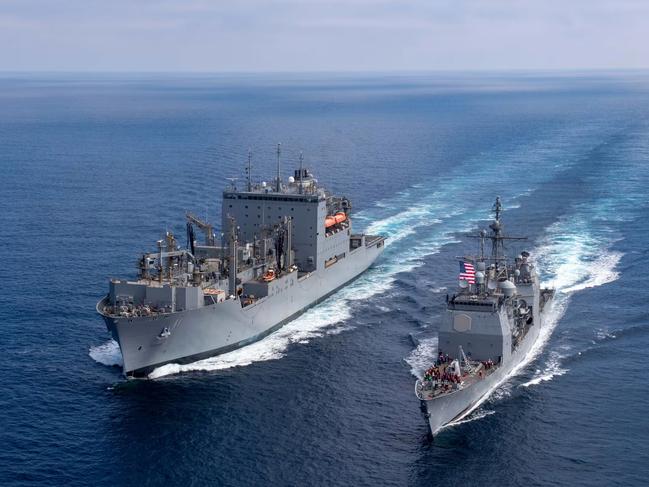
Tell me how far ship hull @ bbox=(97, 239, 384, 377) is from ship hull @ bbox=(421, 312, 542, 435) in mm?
17487

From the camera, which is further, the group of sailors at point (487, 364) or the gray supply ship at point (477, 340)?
the group of sailors at point (487, 364)

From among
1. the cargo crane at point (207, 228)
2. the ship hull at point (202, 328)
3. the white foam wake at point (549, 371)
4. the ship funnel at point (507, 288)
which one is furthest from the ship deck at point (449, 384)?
the cargo crane at point (207, 228)

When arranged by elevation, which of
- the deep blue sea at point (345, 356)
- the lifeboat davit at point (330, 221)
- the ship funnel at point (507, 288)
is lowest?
the deep blue sea at point (345, 356)

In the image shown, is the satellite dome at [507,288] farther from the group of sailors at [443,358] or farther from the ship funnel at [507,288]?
the group of sailors at [443,358]

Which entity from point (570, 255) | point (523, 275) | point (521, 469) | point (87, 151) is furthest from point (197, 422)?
point (87, 151)

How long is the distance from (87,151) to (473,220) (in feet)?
241

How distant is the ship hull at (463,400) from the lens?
4519cm

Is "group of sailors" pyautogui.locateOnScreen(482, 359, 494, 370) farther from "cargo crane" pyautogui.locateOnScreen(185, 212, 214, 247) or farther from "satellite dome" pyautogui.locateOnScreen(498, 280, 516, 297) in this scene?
"cargo crane" pyautogui.locateOnScreen(185, 212, 214, 247)

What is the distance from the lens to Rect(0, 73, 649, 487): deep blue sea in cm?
4272

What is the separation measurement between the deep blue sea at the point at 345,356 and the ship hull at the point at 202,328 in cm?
109

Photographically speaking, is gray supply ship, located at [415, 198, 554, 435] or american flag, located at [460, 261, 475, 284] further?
american flag, located at [460, 261, 475, 284]

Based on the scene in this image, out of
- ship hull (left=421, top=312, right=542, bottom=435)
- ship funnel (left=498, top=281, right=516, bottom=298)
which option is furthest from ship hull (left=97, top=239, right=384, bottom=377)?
ship hull (left=421, top=312, right=542, bottom=435)

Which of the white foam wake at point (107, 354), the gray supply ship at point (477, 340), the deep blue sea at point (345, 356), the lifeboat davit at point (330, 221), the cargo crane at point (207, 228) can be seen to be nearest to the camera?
the deep blue sea at point (345, 356)

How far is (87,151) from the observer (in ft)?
461
